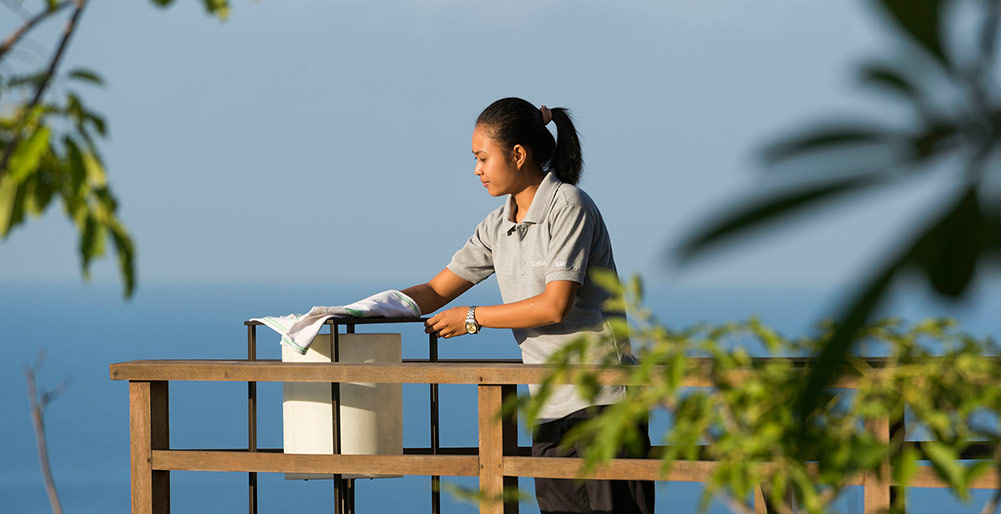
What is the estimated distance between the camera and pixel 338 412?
2637 millimetres

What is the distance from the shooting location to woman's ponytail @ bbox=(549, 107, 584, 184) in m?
2.71

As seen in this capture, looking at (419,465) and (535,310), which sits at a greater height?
(535,310)

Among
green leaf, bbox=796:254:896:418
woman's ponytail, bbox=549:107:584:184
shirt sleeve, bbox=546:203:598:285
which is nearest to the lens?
green leaf, bbox=796:254:896:418

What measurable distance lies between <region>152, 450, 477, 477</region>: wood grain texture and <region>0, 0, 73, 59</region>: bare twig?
140 centimetres

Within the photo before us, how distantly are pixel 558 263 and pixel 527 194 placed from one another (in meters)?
0.26

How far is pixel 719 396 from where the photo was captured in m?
1.34

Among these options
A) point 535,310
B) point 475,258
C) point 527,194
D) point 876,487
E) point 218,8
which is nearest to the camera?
point 218,8

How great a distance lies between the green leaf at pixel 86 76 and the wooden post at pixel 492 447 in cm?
131

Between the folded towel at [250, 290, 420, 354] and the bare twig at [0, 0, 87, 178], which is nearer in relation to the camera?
the bare twig at [0, 0, 87, 178]

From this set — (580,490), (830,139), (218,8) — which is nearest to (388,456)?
(580,490)

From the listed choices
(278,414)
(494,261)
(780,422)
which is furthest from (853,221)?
(278,414)

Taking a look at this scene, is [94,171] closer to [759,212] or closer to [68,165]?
[68,165]

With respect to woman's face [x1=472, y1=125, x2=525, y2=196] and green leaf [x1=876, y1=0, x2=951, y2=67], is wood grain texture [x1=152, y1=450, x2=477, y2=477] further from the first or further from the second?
green leaf [x1=876, y1=0, x2=951, y2=67]

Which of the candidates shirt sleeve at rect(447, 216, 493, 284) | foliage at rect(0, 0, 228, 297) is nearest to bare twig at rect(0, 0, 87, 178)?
foliage at rect(0, 0, 228, 297)
